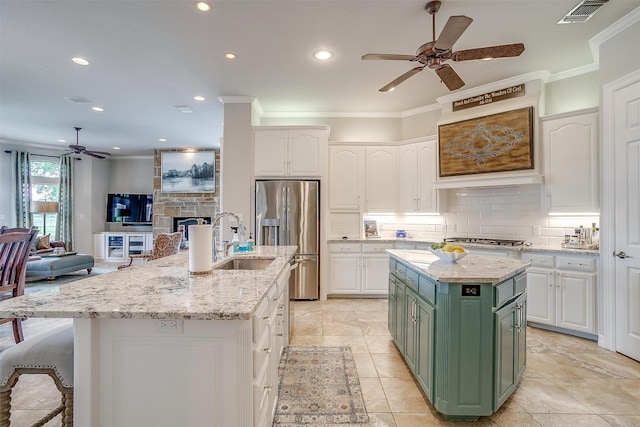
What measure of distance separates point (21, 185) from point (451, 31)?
9.18 m

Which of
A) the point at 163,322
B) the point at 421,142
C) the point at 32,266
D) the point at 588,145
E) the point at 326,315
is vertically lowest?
the point at 326,315

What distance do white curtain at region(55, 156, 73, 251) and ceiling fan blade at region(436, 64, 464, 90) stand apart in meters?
9.12

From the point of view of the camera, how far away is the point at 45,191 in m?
7.47

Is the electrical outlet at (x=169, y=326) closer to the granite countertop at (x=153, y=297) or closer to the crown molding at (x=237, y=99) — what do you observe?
the granite countertop at (x=153, y=297)

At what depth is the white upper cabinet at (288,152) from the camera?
14.6 feet

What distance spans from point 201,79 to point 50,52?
1453 mm

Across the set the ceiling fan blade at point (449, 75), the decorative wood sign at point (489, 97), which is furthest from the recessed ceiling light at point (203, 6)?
the decorative wood sign at point (489, 97)

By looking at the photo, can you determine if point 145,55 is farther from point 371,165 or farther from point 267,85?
point 371,165

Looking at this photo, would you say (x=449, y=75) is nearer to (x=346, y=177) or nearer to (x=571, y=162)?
(x=571, y=162)

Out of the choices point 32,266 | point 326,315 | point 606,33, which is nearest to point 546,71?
point 606,33

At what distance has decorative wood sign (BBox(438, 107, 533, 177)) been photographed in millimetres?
3531

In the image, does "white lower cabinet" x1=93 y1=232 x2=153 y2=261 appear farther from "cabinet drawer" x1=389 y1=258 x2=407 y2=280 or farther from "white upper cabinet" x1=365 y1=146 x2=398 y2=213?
"cabinet drawer" x1=389 y1=258 x2=407 y2=280

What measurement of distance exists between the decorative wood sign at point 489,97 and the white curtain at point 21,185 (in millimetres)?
9183

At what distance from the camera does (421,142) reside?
176 inches
